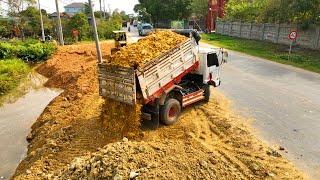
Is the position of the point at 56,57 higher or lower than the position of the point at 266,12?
lower

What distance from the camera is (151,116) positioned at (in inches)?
424

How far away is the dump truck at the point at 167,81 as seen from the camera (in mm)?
9781

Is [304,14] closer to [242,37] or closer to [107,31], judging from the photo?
[242,37]

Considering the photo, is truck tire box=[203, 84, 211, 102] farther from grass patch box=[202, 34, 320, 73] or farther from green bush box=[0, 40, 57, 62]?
green bush box=[0, 40, 57, 62]

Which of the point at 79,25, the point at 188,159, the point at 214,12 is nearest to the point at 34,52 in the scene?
the point at 79,25

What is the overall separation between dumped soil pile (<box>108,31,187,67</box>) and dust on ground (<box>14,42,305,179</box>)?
7.37 feet

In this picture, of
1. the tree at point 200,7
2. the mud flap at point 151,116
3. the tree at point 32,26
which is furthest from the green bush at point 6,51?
the tree at point 200,7

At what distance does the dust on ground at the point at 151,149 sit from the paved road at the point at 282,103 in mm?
657

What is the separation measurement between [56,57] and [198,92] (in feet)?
59.0

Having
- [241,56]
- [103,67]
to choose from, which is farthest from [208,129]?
[241,56]

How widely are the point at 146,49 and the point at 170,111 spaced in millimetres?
2207

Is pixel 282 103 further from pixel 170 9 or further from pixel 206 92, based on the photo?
pixel 170 9

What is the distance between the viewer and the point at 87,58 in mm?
25938

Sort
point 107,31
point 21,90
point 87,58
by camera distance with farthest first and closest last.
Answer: point 107,31
point 87,58
point 21,90
